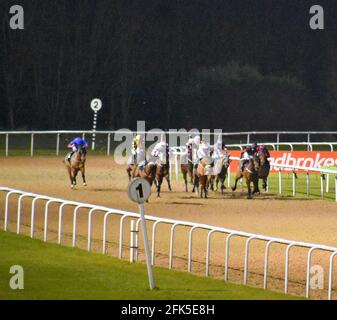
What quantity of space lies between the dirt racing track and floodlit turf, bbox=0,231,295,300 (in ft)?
2.66

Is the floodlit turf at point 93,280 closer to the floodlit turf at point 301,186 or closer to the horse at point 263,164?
the horse at point 263,164

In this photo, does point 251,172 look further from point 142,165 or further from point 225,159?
point 142,165

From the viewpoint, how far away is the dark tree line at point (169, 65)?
159 ft

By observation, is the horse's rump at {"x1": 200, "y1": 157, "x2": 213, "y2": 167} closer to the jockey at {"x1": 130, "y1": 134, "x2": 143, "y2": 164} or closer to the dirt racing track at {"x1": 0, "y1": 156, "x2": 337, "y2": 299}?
the dirt racing track at {"x1": 0, "y1": 156, "x2": 337, "y2": 299}

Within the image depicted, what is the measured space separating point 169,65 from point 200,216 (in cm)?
2766

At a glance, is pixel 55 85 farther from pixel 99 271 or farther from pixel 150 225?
pixel 99 271

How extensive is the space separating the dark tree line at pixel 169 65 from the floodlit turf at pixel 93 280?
1162 inches

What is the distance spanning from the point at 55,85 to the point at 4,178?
18.5m

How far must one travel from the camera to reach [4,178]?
3122cm

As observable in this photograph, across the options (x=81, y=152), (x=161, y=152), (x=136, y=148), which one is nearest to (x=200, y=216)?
(x=161, y=152)

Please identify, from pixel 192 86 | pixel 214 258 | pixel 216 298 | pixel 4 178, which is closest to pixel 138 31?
pixel 192 86

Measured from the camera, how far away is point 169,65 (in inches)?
2036

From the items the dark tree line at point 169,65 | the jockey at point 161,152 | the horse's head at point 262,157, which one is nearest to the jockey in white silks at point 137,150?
the jockey at point 161,152

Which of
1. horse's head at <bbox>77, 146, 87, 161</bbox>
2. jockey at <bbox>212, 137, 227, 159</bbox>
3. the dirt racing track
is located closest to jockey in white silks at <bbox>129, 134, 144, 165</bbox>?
the dirt racing track
